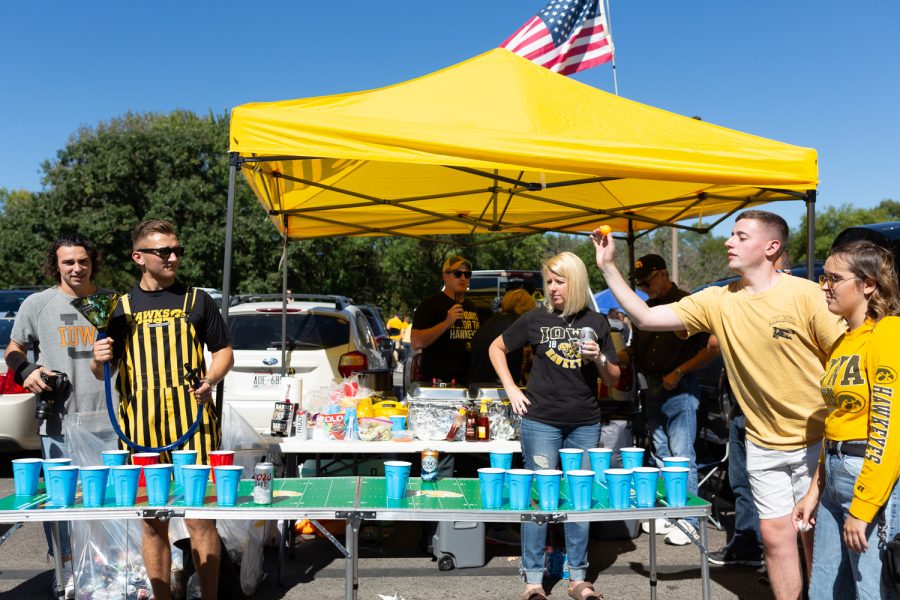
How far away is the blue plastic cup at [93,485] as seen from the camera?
129 inches

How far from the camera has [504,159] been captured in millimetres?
4727

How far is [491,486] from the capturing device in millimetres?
3410

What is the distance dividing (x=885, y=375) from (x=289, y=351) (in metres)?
5.59

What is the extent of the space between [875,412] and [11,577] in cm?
511

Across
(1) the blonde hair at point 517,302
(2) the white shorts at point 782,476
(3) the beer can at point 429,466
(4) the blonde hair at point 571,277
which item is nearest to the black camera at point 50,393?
(3) the beer can at point 429,466

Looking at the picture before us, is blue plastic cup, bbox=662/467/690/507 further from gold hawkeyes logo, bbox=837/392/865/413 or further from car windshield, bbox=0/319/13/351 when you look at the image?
car windshield, bbox=0/319/13/351

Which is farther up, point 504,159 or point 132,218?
point 132,218

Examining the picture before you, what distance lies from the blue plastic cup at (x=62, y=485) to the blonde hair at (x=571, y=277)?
270cm

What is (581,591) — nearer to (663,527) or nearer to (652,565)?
(652,565)

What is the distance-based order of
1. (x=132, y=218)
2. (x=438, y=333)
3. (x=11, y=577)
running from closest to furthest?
(x=11, y=577), (x=438, y=333), (x=132, y=218)

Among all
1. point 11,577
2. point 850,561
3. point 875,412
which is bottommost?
point 11,577

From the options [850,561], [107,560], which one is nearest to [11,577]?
[107,560]

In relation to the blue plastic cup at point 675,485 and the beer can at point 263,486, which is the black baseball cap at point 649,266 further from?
the beer can at point 263,486

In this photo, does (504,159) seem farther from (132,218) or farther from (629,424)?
(132,218)
